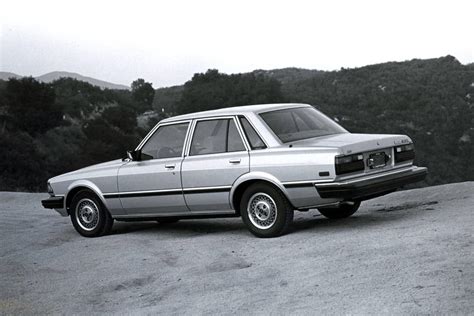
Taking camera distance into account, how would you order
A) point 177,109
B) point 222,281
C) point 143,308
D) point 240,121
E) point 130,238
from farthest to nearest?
point 177,109, point 130,238, point 240,121, point 222,281, point 143,308

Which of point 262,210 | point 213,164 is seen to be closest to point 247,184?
point 262,210

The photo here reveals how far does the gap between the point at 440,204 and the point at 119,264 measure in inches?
185

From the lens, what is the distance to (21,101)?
149ft

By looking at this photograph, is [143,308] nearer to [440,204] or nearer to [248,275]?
[248,275]

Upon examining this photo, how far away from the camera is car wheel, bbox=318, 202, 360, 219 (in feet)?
36.4

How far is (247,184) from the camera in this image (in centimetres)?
975

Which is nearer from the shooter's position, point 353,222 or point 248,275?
point 248,275

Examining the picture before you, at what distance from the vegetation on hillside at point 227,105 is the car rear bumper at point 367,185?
2347 centimetres

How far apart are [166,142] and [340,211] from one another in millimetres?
2554

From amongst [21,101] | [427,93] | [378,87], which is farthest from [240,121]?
Result: [378,87]

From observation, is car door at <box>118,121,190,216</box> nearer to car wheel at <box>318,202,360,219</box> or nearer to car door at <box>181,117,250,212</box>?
car door at <box>181,117,250,212</box>

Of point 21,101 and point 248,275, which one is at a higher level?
point 21,101

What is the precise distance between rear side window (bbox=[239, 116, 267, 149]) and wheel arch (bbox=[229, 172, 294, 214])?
1.20 feet

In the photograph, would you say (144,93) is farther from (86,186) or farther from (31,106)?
(86,186)
